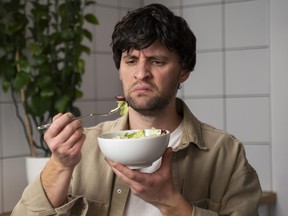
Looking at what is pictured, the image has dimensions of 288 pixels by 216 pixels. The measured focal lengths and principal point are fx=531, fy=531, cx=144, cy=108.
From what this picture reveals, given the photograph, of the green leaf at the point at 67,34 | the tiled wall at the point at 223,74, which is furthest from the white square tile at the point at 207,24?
the green leaf at the point at 67,34

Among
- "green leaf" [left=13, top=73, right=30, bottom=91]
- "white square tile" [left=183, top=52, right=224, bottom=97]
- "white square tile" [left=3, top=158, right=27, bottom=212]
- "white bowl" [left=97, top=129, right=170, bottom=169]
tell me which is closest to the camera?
"white bowl" [left=97, top=129, right=170, bottom=169]

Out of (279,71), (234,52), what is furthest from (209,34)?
(279,71)

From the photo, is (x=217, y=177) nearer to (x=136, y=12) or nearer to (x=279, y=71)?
(x=136, y=12)

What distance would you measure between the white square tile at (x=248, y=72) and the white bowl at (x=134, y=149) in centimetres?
143

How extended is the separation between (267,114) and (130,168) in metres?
1.45

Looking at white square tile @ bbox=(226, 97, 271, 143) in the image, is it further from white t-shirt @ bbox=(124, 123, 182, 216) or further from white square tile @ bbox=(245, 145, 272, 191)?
white t-shirt @ bbox=(124, 123, 182, 216)

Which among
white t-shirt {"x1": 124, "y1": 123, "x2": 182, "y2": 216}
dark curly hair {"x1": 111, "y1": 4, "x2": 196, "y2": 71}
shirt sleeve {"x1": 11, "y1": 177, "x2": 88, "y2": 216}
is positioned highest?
dark curly hair {"x1": 111, "y1": 4, "x2": 196, "y2": 71}

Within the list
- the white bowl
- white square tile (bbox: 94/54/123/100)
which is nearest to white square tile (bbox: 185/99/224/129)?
white square tile (bbox: 94/54/123/100)

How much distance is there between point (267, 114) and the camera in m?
2.37

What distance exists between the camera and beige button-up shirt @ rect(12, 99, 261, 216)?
128 cm

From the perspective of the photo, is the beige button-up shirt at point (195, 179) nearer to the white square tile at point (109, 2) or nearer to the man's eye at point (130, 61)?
the man's eye at point (130, 61)

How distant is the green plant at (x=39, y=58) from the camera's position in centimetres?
205

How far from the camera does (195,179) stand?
132 centimetres

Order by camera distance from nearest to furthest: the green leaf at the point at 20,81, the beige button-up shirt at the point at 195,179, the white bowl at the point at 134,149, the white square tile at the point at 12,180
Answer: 1. the white bowl at the point at 134,149
2. the beige button-up shirt at the point at 195,179
3. the green leaf at the point at 20,81
4. the white square tile at the point at 12,180
